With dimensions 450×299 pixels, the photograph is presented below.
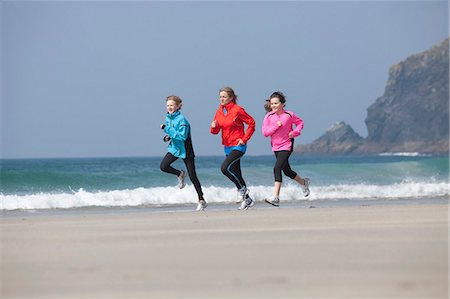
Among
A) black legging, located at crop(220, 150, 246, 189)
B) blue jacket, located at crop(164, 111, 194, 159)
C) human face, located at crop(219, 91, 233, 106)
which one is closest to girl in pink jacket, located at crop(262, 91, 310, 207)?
black legging, located at crop(220, 150, 246, 189)

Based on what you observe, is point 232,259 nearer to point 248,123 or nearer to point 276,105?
point 248,123

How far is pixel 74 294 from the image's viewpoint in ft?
16.2

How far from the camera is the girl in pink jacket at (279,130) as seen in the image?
12.3 metres

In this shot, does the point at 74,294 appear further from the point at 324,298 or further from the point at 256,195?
the point at 256,195

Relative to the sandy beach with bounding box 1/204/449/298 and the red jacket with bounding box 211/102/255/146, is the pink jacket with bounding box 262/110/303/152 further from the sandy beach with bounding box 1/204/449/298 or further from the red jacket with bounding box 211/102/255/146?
the sandy beach with bounding box 1/204/449/298

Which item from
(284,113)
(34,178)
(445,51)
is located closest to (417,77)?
(445,51)

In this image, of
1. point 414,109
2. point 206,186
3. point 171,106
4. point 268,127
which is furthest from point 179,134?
point 414,109

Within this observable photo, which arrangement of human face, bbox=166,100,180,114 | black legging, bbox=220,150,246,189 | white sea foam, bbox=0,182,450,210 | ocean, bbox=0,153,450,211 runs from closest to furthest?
1. human face, bbox=166,100,180,114
2. black legging, bbox=220,150,246,189
3. white sea foam, bbox=0,182,450,210
4. ocean, bbox=0,153,450,211

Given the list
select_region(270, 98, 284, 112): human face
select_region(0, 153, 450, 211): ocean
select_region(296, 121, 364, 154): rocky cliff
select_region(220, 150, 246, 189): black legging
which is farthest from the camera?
select_region(296, 121, 364, 154): rocky cliff

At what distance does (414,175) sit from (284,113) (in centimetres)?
2334

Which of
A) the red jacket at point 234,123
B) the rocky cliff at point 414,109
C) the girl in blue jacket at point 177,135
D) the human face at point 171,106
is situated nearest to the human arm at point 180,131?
the girl in blue jacket at point 177,135

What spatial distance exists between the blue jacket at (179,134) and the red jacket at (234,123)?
491mm

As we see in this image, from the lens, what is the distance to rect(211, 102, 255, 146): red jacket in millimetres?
12164

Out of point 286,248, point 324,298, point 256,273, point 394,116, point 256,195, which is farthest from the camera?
point 394,116
